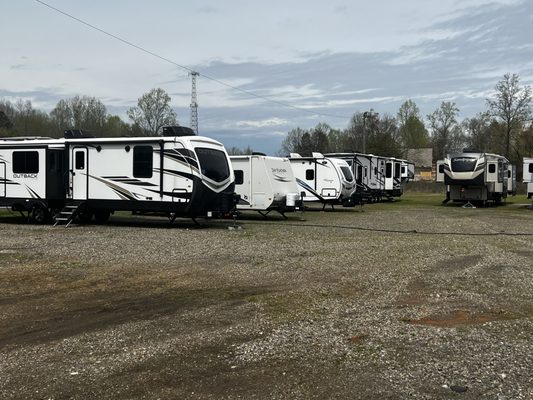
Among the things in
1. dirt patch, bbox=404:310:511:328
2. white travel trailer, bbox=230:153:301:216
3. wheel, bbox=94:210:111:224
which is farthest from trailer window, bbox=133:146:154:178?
dirt patch, bbox=404:310:511:328

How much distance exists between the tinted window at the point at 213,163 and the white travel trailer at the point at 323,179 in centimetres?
870

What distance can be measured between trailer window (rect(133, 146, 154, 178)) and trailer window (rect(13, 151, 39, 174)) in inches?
144

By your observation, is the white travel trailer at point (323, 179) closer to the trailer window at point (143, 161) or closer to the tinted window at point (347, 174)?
the tinted window at point (347, 174)

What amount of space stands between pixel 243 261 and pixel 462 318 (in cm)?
501

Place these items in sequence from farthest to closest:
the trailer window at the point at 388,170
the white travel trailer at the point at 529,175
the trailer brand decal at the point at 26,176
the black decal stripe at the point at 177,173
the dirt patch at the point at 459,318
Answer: the trailer window at the point at 388,170, the white travel trailer at the point at 529,175, the trailer brand decal at the point at 26,176, the black decal stripe at the point at 177,173, the dirt patch at the point at 459,318

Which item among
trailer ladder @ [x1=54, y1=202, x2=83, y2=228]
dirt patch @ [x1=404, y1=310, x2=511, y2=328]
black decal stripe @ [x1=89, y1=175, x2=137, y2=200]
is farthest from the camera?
trailer ladder @ [x1=54, y1=202, x2=83, y2=228]

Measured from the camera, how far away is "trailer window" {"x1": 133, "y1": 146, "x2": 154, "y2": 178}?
1616cm

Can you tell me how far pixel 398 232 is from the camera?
16078 mm

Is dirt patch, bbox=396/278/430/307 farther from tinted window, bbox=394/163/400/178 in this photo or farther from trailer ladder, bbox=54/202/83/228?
tinted window, bbox=394/163/400/178

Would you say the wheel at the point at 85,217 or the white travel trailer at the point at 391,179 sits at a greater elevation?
the white travel trailer at the point at 391,179

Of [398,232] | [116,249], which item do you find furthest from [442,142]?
[116,249]

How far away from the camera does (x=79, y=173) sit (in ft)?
56.2

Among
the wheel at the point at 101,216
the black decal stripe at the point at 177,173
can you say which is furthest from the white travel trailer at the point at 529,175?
the wheel at the point at 101,216

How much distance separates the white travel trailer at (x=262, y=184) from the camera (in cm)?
1959
